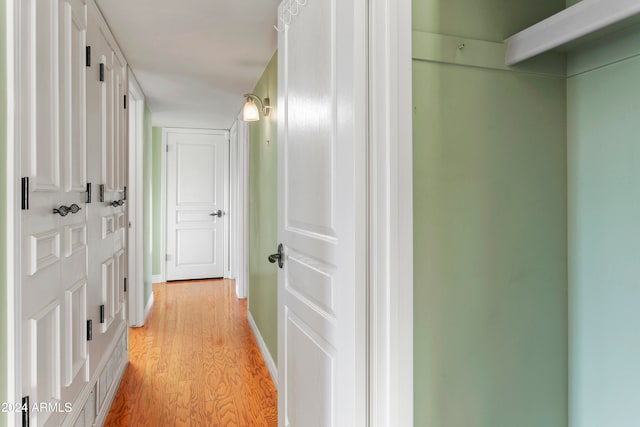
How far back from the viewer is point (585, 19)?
98cm

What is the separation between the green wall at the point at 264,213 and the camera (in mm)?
2627

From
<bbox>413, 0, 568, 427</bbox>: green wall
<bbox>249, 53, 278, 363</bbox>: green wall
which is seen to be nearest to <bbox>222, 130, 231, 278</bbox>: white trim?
<bbox>249, 53, 278, 363</bbox>: green wall

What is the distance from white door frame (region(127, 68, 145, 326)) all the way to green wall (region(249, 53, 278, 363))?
3.24 ft

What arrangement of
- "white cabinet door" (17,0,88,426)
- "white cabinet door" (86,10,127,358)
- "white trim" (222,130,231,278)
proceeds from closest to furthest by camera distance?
"white cabinet door" (17,0,88,426)
"white cabinet door" (86,10,127,358)
"white trim" (222,130,231,278)

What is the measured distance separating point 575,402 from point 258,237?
2.46 meters

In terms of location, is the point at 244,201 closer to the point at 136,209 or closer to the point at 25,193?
the point at 136,209

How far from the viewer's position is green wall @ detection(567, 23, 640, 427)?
1.08m

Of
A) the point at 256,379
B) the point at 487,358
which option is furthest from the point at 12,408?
the point at 256,379

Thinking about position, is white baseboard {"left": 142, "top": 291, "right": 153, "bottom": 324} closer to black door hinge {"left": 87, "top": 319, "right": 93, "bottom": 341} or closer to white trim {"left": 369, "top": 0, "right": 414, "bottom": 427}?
black door hinge {"left": 87, "top": 319, "right": 93, "bottom": 341}

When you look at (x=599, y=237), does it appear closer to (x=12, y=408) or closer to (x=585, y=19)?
(x=585, y=19)

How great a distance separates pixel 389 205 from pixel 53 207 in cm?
118

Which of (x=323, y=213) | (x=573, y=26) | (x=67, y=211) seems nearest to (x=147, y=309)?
(x=67, y=211)

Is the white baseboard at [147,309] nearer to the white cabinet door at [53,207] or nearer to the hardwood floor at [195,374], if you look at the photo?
the hardwood floor at [195,374]

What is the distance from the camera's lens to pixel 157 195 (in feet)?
17.9
